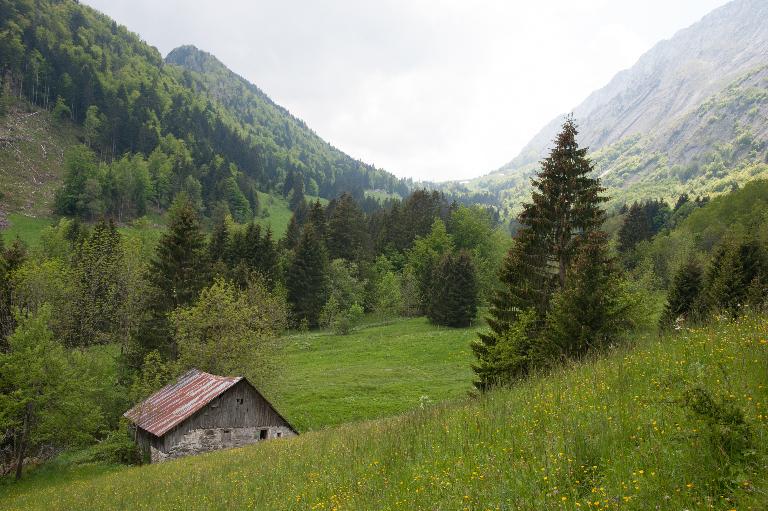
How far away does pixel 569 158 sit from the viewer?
1019 inches

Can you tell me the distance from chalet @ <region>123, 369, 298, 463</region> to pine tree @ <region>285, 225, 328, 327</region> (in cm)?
4014

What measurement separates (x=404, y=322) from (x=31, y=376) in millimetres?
49738

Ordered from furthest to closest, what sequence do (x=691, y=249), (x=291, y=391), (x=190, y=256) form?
(x=691, y=249), (x=190, y=256), (x=291, y=391)

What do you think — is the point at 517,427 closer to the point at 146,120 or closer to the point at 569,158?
the point at 569,158

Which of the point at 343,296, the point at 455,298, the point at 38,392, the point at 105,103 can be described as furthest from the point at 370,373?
the point at 105,103

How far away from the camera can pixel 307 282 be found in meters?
77.6

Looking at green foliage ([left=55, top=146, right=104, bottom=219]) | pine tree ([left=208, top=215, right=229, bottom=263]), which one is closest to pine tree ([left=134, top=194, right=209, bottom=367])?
pine tree ([left=208, top=215, right=229, bottom=263])

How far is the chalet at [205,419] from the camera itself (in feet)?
103

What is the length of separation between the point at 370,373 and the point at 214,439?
55.7 ft

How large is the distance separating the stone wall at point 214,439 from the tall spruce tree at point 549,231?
701 inches

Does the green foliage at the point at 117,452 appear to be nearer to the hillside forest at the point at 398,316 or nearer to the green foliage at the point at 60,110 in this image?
the hillside forest at the point at 398,316

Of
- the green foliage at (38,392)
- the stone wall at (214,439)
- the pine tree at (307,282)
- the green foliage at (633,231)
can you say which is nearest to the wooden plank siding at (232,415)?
the stone wall at (214,439)

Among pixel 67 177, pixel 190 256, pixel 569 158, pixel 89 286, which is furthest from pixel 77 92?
pixel 569 158

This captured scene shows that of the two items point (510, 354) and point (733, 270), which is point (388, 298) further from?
point (510, 354)
